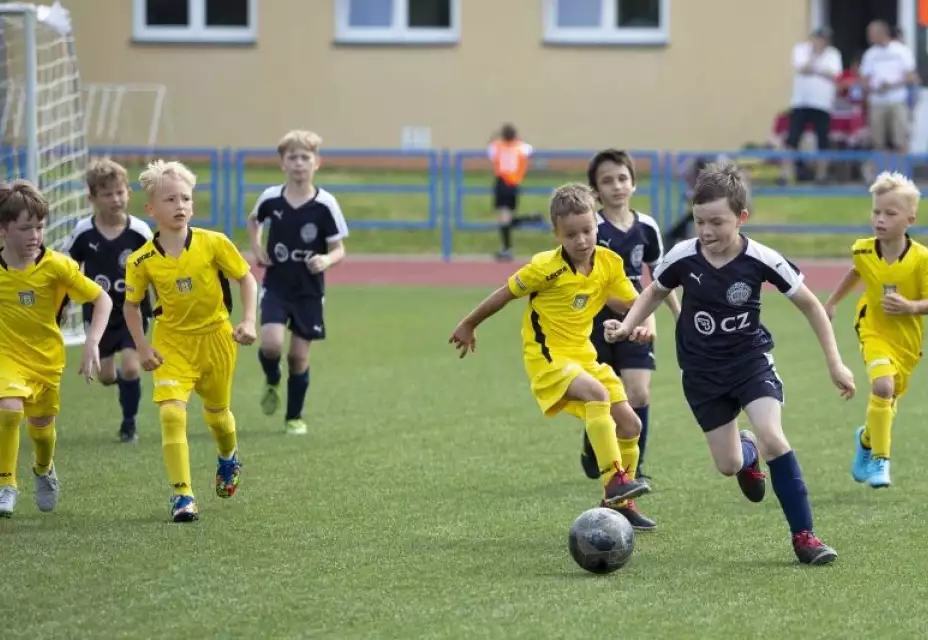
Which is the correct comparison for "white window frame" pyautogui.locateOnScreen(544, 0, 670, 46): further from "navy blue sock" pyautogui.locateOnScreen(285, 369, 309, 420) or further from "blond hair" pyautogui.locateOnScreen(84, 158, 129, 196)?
"blond hair" pyautogui.locateOnScreen(84, 158, 129, 196)

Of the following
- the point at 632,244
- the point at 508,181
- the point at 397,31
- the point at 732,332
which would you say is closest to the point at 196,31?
the point at 397,31

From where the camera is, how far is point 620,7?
1083 inches

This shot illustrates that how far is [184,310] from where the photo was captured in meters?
8.18

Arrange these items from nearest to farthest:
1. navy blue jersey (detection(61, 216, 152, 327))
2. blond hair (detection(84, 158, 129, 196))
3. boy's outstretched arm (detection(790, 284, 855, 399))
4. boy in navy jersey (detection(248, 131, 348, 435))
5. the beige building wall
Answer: boy's outstretched arm (detection(790, 284, 855, 399)) < blond hair (detection(84, 158, 129, 196)) < navy blue jersey (detection(61, 216, 152, 327)) < boy in navy jersey (detection(248, 131, 348, 435)) < the beige building wall

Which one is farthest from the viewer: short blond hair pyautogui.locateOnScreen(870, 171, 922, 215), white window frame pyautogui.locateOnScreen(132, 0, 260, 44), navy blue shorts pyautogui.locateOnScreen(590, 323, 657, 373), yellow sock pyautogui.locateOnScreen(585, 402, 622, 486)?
white window frame pyautogui.locateOnScreen(132, 0, 260, 44)

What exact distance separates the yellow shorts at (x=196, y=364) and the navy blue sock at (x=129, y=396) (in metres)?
2.11

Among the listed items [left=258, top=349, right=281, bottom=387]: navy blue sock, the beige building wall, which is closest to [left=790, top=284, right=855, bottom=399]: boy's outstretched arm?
[left=258, top=349, right=281, bottom=387]: navy blue sock

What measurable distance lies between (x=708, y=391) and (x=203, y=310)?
7.95 ft

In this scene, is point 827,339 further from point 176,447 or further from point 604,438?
point 176,447

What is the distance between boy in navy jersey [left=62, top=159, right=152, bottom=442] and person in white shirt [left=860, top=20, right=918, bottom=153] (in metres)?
15.5

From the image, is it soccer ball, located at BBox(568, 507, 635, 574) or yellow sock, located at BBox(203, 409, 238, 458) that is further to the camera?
yellow sock, located at BBox(203, 409, 238, 458)

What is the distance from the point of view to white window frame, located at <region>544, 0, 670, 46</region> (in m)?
27.2

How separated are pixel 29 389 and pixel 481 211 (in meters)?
16.3

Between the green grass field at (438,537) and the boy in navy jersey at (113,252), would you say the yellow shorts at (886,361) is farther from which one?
Result: the boy in navy jersey at (113,252)
